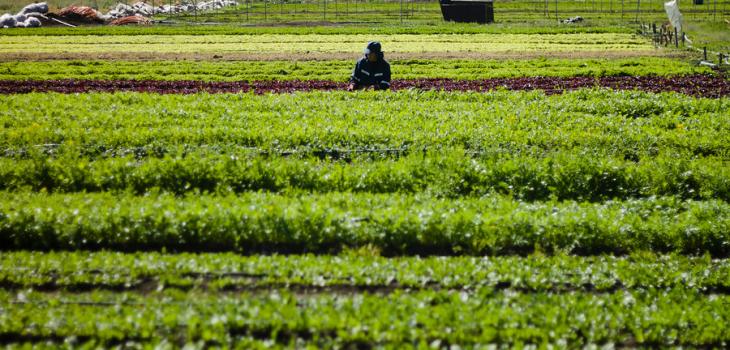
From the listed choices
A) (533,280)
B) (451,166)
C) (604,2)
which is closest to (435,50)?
(451,166)

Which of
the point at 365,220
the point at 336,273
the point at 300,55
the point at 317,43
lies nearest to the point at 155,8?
the point at 317,43

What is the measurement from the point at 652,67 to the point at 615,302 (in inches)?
912

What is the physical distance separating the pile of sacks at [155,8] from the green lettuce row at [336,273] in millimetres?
57834

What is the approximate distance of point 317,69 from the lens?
28906 mm

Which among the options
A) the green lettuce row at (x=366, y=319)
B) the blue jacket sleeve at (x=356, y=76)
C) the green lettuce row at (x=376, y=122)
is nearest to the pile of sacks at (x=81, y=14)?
the green lettuce row at (x=376, y=122)

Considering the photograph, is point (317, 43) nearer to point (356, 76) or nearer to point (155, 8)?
point (356, 76)

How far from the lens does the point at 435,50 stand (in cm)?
3806

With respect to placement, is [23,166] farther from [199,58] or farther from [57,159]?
[199,58]

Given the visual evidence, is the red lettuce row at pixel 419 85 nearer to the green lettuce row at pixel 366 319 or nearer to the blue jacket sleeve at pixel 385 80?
the blue jacket sleeve at pixel 385 80

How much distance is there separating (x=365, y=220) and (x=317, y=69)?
66.2 ft

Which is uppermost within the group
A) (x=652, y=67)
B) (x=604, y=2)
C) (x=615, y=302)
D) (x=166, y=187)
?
(x=604, y=2)

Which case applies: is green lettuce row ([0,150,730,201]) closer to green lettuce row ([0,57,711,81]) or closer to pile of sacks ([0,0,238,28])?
green lettuce row ([0,57,711,81])

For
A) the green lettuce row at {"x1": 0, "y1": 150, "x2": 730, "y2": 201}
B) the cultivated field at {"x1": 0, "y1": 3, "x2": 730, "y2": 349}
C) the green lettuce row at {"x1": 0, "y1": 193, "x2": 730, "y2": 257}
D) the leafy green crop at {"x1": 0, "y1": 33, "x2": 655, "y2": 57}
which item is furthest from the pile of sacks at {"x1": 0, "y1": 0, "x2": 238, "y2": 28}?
the green lettuce row at {"x1": 0, "y1": 193, "x2": 730, "y2": 257}

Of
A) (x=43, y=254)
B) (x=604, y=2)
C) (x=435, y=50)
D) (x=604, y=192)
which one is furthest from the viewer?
(x=604, y=2)
